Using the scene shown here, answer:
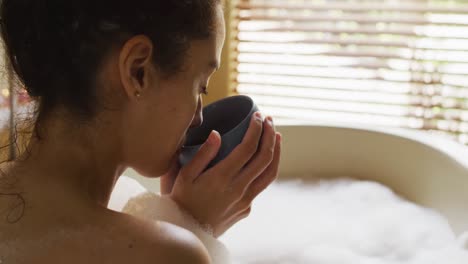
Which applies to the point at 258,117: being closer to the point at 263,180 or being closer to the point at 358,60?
the point at 263,180

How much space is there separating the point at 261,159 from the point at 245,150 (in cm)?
3

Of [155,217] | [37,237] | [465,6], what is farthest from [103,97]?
[465,6]

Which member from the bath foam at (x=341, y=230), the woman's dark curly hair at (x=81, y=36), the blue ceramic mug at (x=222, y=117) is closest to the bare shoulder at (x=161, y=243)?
the woman's dark curly hair at (x=81, y=36)

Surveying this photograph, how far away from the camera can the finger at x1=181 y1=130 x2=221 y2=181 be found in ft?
3.14

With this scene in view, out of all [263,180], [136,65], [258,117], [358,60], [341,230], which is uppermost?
[136,65]

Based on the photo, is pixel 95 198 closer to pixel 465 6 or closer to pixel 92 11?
pixel 92 11

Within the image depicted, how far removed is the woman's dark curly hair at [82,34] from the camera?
71 centimetres

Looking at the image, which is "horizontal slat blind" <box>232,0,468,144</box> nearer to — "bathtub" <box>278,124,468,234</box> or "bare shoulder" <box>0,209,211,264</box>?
"bathtub" <box>278,124,468,234</box>

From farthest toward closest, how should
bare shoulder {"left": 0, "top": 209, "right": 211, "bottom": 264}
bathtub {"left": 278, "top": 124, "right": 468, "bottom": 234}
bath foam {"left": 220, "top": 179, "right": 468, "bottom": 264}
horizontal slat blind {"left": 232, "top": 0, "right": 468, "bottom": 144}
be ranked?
1. horizontal slat blind {"left": 232, "top": 0, "right": 468, "bottom": 144}
2. bathtub {"left": 278, "top": 124, "right": 468, "bottom": 234}
3. bath foam {"left": 220, "top": 179, "right": 468, "bottom": 264}
4. bare shoulder {"left": 0, "top": 209, "right": 211, "bottom": 264}

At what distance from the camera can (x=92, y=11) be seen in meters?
0.71

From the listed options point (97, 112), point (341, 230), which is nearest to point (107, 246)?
point (97, 112)

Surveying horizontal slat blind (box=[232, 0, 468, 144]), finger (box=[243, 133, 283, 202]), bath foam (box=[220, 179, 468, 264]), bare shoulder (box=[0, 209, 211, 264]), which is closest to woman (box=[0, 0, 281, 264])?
bare shoulder (box=[0, 209, 211, 264])

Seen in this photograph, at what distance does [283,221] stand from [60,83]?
3.27 ft

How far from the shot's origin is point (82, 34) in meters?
0.71
